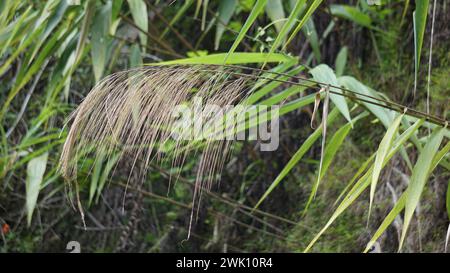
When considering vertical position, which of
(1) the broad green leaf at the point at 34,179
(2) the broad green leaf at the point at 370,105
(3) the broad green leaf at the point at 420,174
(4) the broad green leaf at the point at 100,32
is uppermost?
(4) the broad green leaf at the point at 100,32

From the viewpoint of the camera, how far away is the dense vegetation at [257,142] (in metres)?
1.60

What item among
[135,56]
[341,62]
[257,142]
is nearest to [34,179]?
[135,56]

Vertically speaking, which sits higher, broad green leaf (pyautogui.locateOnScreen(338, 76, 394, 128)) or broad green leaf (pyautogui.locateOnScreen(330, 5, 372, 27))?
broad green leaf (pyautogui.locateOnScreen(330, 5, 372, 27))

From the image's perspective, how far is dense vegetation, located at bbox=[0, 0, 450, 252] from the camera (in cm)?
160

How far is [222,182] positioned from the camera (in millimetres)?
2672

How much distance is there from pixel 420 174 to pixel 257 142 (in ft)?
3.74

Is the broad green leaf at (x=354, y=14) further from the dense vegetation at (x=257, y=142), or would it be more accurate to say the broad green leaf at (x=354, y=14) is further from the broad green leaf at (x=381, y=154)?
the broad green leaf at (x=381, y=154)

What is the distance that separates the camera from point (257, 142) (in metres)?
2.17

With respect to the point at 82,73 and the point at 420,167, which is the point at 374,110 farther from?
the point at 82,73

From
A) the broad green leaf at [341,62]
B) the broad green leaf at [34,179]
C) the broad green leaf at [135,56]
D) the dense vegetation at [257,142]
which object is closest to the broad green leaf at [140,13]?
the dense vegetation at [257,142]

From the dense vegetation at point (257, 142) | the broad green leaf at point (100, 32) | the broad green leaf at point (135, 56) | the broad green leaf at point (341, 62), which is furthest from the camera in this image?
the broad green leaf at point (341, 62)

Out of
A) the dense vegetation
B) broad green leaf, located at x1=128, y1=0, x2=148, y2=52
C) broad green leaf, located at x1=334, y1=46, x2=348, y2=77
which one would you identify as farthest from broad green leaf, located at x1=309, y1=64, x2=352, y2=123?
broad green leaf, located at x1=334, y1=46, x2=348, y2=77

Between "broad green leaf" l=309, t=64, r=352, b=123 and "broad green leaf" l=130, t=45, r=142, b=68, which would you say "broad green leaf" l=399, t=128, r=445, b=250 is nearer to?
"broad green leaf" l=309, t=64, r=352, b=123

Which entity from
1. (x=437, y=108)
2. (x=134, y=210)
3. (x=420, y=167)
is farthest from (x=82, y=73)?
(x=420, y=167)
